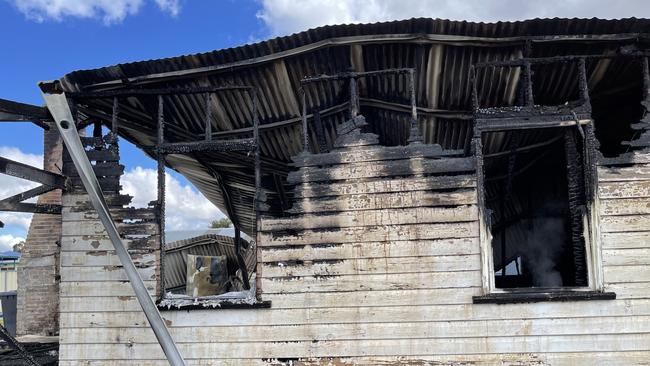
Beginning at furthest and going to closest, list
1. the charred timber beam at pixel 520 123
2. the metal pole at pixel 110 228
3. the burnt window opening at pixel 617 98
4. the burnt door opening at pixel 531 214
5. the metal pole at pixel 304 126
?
the burnt door opening at pixel 531 214 → the burnt window opening at pixel 617 98 → the metal pole at pixel 304 126 → the charred timber beam at pixel 520 123 → the metal pole at pixel 110 228

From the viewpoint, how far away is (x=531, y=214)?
8414 mm

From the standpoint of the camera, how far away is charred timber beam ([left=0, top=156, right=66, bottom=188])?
5234 mm

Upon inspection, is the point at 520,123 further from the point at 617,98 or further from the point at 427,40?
the point at 617,98

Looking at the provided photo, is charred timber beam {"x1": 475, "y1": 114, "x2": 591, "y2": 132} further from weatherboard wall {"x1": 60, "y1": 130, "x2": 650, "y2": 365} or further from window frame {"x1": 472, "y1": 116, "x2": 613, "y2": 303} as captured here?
weatherboard wall {"x1": 60, "y1": 130, "x2": 650, "y2": 365}

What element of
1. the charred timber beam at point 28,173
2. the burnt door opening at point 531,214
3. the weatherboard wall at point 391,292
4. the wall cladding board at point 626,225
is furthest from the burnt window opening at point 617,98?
the charred timber beam at point 28,173

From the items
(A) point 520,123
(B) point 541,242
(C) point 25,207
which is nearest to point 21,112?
(C) point 25,207

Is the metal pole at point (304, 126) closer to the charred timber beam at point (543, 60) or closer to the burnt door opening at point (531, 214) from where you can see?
the charred timber beam at point (543, 60)

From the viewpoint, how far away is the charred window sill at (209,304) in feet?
16.8

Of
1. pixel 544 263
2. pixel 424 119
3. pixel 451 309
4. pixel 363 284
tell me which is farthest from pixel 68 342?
pixel 544 263

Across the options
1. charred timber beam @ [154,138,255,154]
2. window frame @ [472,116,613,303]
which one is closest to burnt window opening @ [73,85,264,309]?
charred timber beam @ [154,138,255,154]

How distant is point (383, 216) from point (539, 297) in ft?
5.58

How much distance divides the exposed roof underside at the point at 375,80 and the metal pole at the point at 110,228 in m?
0.76

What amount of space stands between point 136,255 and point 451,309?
3.41 meters

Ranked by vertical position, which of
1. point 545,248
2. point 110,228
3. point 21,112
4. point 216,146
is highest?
point 21,112
